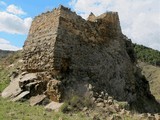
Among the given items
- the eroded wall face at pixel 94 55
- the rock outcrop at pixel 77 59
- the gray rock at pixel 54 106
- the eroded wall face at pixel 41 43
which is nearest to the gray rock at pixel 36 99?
the rock outcrop at pixel 77 59

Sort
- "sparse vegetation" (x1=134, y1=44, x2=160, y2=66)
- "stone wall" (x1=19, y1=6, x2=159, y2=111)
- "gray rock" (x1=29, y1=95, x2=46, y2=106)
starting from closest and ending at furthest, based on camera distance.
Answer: "gray rock" (x1=29, y1=95, x2=46, y2=106) < "stone wall" (x1=19, y1=6, x2=159, y2=111) < "sparse vegetation" (x1=134, y1=44, x2=160, y2=66)

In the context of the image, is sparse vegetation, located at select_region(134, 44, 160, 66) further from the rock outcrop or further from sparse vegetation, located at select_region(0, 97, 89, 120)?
sparse vegetation, located at select_region(0, 97, 89, 120)

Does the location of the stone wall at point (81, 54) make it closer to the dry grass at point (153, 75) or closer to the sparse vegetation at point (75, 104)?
the sparse vegetation at point (75, 104)

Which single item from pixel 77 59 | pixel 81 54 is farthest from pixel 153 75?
pixel 77 59

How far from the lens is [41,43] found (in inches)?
540

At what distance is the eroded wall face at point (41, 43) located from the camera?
13.0m

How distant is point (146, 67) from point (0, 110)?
4398 cm

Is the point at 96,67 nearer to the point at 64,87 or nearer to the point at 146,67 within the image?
the point at 64,87

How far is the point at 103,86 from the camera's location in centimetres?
1400

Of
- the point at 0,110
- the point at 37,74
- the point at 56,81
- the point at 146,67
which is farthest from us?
the point at 146,67

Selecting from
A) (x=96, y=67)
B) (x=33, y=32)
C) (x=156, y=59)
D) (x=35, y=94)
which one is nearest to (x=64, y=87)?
(x=35, y=94)

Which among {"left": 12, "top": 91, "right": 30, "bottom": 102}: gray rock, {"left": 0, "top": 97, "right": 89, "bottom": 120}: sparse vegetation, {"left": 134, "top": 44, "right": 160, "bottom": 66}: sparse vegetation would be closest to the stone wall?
{"left": 12, "top": 91, "right": 30, "bottom": 102}: gray rock

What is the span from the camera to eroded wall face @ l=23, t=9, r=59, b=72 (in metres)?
13.0

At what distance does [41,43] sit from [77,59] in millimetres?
1635
